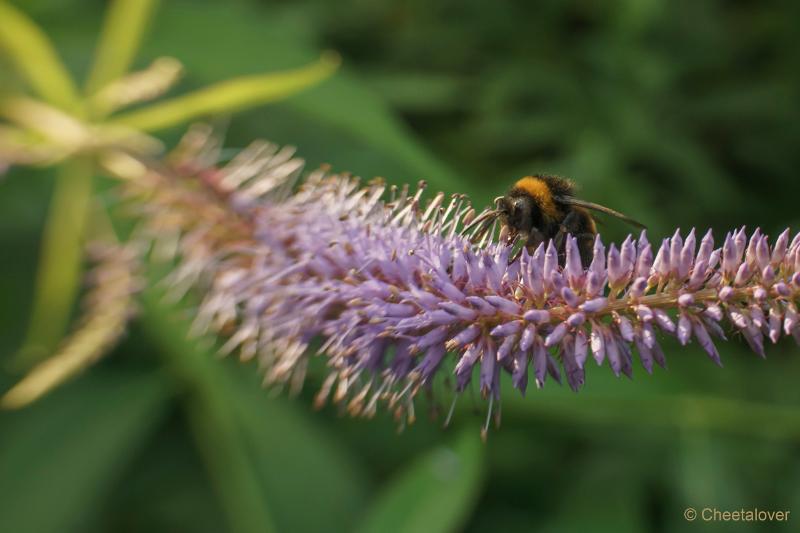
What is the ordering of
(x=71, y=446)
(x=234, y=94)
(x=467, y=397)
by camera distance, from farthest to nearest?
(x=71, y=446) < (x=467, y=397) < (x=234, y=94)

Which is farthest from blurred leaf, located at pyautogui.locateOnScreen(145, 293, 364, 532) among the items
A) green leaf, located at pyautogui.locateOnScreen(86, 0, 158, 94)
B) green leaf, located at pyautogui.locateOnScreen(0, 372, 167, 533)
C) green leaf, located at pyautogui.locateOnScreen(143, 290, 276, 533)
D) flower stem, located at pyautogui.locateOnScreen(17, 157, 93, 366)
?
green leaf, located at pyautogui.locateOnScreen(86, 0, 158, 94)

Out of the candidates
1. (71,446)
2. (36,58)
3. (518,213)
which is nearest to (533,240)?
(518,213)

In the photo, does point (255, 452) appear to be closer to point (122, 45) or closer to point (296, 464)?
point (296, 464)

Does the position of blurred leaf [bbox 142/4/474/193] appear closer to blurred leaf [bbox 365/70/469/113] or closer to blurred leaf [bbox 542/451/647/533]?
blurred leaf [bbox 365/70/469/113]

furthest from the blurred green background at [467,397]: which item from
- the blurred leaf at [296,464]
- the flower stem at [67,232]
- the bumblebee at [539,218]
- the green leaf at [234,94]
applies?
the bumblebee at [539,218]

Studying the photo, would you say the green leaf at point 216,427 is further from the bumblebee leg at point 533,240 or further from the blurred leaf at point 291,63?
the bumblebee leg at point 533,240

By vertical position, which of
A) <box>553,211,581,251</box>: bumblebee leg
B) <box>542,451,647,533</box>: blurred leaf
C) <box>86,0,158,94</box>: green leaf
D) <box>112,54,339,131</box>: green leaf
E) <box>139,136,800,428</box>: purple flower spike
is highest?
<box>86,0,158,94</box>: green leaf

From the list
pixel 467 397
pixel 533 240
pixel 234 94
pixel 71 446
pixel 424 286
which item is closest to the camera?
pixel 424 286
